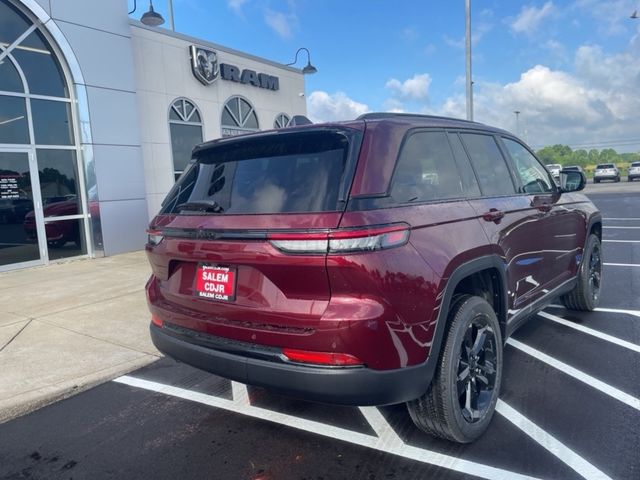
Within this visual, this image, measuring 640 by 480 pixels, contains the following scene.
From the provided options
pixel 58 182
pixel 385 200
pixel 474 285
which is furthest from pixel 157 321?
pixel 58 182

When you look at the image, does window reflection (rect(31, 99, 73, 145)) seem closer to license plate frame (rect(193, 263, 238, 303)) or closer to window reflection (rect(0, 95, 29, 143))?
window reflection (rect(0, 95, 29, 143))

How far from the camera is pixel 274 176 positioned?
8.61ft

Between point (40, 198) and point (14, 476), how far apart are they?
7935mm

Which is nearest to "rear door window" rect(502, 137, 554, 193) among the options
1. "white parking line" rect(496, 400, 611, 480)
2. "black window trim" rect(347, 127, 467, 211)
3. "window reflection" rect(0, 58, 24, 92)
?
"black window trim" rect(347, 127, 467, 211)

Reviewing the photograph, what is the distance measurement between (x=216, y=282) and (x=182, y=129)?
11.1m

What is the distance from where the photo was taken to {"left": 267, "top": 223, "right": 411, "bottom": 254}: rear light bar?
222 centimetres

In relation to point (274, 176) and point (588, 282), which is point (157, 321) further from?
point (588, 282)

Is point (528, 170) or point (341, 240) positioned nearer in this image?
point (341, 240)

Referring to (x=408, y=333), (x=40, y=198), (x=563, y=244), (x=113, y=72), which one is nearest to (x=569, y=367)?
(x=563, y=244)

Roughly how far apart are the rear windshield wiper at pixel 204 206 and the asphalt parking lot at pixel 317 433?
1411mm

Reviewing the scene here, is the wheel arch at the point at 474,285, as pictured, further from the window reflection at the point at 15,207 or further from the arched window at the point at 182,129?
the arched window at the point at 182,129

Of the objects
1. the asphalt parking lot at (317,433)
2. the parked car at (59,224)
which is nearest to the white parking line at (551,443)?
the asphalt parking lot at (317,433)

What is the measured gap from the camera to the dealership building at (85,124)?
29.8 feet

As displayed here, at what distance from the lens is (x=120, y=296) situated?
6.70 metres
